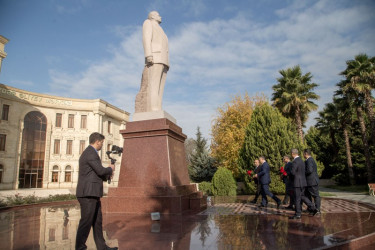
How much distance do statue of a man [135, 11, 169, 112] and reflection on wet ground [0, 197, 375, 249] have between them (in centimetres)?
370

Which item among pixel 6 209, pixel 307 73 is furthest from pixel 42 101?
pixel 307 73

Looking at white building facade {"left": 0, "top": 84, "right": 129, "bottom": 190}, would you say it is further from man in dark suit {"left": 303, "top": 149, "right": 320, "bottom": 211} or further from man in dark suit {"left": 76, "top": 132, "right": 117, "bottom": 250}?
man in dark suit {"left": 303, "top": 149, "right": 320, "bottom": 211}

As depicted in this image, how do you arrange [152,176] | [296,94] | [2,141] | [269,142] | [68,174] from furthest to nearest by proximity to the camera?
[68,174]
[2,141]
[296,94]
[269,142]
[152,176]

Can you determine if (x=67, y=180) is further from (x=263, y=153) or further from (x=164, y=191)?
(x=164, y=191)

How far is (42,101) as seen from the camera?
3794 cm

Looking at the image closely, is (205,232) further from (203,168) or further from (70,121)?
(70,121)

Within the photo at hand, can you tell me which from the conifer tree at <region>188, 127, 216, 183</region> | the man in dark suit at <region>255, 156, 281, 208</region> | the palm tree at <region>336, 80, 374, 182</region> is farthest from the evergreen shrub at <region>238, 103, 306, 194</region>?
the man in dark suit at <region>255, 156, 281, 208</region>

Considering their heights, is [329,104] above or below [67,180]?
above

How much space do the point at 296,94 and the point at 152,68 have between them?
1872 cm

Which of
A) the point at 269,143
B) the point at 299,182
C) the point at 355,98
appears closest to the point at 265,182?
the point at 299,182

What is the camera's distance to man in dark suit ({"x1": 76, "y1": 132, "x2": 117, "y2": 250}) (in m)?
3.43

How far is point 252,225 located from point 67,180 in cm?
3904

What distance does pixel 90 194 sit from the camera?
3.49 m

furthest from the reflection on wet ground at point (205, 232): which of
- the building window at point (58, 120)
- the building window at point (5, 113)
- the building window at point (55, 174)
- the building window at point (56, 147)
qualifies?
the building window at point (58, 120)
